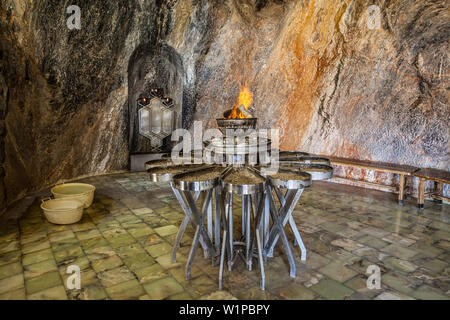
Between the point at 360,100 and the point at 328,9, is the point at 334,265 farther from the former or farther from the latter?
the point at 328,9

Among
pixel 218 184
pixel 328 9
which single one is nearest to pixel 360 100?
pixel 328 9

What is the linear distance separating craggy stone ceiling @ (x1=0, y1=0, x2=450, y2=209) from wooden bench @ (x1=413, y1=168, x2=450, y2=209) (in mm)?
397

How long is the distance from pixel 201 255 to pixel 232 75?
20.7 feet

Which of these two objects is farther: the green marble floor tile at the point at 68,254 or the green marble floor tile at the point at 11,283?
the green marble floor tile at the point at 68,254

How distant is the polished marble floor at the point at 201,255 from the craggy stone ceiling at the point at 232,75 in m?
1.37

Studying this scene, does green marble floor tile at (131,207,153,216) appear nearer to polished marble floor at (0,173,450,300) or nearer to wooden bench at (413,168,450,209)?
polished marble floor at (0,173,450,300)

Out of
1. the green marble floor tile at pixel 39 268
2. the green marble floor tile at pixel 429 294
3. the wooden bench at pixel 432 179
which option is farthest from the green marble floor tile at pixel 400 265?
the green marble floor tile at pixel 39 268

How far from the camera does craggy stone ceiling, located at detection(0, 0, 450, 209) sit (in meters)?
5.10

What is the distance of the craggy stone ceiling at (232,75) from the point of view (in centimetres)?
510

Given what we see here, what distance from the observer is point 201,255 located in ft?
11.0

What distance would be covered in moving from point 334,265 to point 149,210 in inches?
116

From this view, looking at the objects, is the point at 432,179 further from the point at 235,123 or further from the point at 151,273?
the point at 151,273

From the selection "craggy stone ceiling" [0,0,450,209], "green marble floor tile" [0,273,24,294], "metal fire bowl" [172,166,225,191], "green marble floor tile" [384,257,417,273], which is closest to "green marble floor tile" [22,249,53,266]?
"green marble floor tile" [0,273,24,294]

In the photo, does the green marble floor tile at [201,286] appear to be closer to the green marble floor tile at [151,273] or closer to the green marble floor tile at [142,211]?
the green marble floor tile at [151,273]
